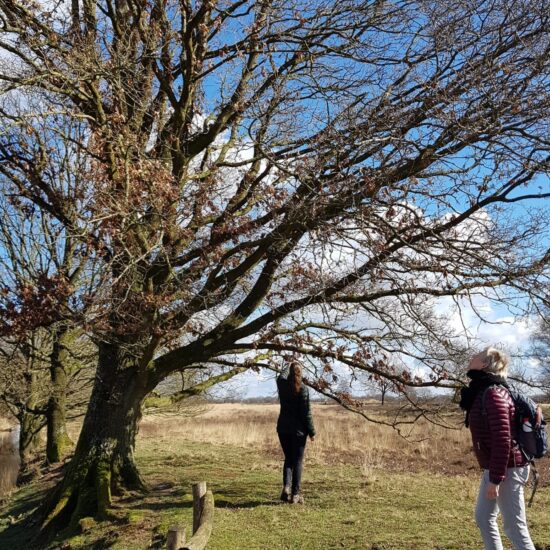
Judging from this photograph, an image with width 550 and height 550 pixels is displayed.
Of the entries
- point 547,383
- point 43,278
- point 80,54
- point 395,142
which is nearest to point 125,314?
point 43,278

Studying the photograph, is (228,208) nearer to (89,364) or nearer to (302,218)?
(302,218)

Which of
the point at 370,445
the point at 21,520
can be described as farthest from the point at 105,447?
the point at 370,445

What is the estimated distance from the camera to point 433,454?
17.5 metres

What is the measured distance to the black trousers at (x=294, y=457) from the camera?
7.52 m

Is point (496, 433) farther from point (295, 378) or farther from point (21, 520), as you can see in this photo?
point (21, 520)

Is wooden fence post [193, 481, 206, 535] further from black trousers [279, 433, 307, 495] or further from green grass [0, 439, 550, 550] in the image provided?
black trousers [279, 433, 307, 495]

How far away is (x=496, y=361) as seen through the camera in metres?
4.36

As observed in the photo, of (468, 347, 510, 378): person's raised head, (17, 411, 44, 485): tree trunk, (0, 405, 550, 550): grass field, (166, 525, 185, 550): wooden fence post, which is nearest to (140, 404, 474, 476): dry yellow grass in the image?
(0, 405, 550, 550): grass field

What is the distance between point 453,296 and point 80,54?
19.2 feet

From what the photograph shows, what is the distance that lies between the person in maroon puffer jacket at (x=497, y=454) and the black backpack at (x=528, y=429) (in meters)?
0.04

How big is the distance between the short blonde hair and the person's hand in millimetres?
833

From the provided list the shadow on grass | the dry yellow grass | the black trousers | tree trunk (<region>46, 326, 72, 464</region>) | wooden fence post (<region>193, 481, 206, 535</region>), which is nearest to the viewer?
wooden fence post (<region>193, 481, 206, 535</region>)

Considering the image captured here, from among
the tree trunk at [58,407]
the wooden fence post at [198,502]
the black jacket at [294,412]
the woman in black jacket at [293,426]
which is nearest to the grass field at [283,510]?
the woman in black jacket at [293,426]

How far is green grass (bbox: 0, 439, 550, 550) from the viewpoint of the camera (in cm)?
580
